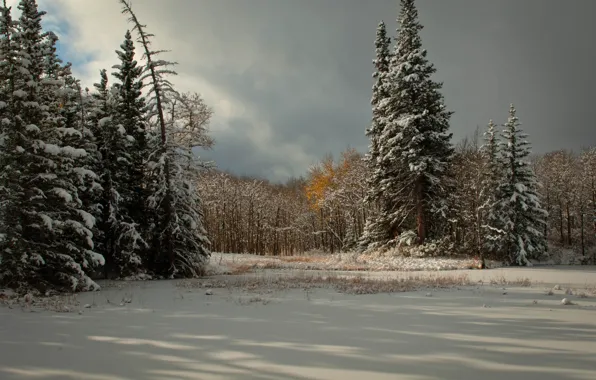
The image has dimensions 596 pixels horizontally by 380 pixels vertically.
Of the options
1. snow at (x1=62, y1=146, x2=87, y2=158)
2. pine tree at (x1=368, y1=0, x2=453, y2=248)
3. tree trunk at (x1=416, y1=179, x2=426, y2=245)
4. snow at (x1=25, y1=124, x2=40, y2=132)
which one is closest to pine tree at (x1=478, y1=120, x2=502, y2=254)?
pine tree at (x1=368, y1=0, x2=453, y2=248)

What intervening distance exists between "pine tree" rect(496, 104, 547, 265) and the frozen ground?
74.2ft

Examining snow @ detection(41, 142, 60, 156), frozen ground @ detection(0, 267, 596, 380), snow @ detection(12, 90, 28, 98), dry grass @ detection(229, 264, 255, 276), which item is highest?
snow @ detection(12, 90, 28, 98)

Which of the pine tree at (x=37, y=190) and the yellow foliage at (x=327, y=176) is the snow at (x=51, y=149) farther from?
the yellow foliage at (x=327, y=176)

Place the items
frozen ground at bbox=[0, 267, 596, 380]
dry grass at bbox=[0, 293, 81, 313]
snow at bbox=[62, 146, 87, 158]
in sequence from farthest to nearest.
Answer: snow at bbox=[62, 146, 87, 158]
dry grass at bbox=[0, 293, 81, 313]
frozen ground at bbox=[0, 267, 596, 380]

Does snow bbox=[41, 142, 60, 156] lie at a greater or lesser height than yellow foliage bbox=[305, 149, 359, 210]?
lesser

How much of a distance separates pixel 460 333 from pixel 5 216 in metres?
14.7

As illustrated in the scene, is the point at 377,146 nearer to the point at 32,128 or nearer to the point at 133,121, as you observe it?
the point at 133,121

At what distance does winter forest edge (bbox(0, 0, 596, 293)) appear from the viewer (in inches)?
517

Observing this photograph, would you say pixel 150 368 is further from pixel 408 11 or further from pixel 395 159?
pixel 408 11

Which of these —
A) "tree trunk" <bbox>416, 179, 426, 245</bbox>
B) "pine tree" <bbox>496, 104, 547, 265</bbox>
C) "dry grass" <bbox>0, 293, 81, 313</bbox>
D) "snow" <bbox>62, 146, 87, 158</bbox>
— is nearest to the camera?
"dry grass" <bbox>0, 293, 81, 313</bbox>

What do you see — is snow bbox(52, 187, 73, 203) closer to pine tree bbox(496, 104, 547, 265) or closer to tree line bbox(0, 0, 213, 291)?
tree line bbox(0, 0, 213, 291)

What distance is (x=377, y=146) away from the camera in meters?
33.2

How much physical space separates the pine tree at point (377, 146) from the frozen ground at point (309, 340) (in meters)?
21.5

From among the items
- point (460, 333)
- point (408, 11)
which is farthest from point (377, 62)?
point (460, 333)
